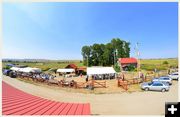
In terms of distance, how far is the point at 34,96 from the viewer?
12.1 m

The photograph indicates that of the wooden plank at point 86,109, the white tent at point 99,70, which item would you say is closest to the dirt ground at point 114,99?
the wooden plank at point 86,109

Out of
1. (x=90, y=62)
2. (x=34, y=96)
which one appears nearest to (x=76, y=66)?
(x=90, y=62)

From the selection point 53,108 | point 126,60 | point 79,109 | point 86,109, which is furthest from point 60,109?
point 126,60

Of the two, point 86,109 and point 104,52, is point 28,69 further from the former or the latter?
point 86,109

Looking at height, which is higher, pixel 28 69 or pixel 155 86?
pixel 28 69

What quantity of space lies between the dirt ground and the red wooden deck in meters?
0.58

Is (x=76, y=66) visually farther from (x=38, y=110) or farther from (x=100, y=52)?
(x=38, y=110)

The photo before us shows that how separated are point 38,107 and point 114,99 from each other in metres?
3.94

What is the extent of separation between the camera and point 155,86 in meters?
15.0

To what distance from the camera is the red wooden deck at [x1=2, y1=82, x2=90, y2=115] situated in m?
8.95

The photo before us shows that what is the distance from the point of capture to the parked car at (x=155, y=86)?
1471 cm

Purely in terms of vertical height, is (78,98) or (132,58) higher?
(132,58)

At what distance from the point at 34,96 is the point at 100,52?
156 inches

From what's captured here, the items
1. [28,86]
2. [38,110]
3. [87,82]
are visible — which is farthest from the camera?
[87,82]
